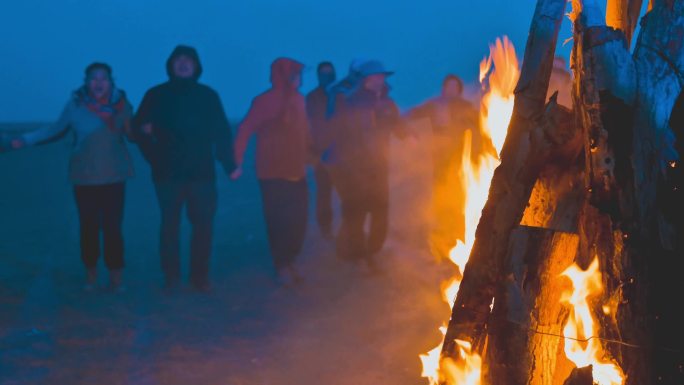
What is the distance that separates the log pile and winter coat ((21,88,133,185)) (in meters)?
4.37

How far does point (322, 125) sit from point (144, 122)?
2079mm

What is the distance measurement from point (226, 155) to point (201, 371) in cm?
261

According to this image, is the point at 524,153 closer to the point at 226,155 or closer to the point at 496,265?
the point at 496,265

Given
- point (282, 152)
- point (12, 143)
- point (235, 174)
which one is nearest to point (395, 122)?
point (282, 152)

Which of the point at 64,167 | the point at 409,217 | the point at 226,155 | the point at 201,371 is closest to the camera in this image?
the point at 201,371

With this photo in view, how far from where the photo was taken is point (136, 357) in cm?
527

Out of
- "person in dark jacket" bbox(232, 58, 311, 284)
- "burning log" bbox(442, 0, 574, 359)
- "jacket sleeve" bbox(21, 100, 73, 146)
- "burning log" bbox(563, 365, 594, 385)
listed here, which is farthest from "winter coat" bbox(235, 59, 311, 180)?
"burning log" bbox(563, 365, 594, 385)

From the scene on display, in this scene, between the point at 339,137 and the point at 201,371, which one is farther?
the point at 339,137

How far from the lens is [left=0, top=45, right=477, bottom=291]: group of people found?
660 cm

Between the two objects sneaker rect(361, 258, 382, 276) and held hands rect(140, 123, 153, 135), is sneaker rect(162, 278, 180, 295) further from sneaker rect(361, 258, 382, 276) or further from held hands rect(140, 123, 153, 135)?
sneaker rect(361, 258, 382, 276)

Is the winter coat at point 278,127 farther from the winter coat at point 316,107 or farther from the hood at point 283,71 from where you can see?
the winter coat at point 316,107

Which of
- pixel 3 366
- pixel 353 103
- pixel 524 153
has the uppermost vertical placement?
pixel 353 103

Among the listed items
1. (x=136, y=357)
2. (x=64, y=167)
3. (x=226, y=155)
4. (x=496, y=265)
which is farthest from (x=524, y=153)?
(x=64, y=167)

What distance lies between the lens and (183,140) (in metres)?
6.80
